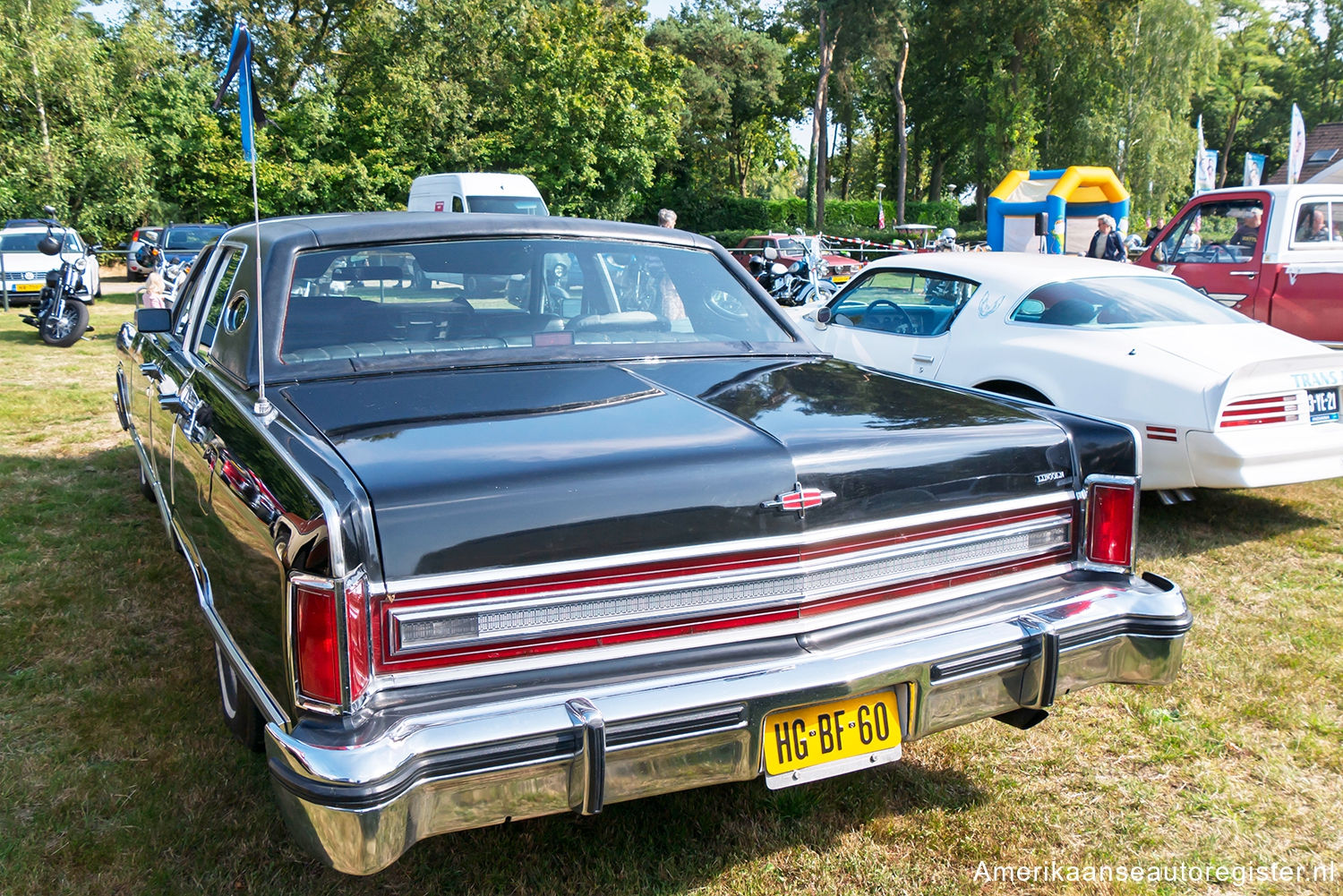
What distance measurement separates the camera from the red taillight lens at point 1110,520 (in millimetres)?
2707

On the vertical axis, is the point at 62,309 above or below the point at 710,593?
above

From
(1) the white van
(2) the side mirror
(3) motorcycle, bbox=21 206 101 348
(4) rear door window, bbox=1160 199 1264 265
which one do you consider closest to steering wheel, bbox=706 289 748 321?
(2) the side mirror

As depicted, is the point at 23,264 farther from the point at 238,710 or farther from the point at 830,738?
the point at 830,738

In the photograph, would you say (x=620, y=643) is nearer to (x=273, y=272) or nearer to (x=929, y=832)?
(x=929, y=832)

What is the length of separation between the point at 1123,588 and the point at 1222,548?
9.95 feet

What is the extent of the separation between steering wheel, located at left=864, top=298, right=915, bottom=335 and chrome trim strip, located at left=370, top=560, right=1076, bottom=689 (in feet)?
12.2

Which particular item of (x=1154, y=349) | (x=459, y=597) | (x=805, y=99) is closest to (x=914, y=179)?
(x=805, y=99)

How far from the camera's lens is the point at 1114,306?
5.55 metres

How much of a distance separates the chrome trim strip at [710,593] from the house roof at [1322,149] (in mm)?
33237

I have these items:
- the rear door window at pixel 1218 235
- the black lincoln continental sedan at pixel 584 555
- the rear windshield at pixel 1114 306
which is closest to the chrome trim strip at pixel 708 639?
the black lincoln continental sedan at pixel 584 555

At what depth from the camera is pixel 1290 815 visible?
2846 millimetres

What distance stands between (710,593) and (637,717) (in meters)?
0.34

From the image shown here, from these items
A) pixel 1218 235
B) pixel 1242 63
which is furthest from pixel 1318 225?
pixel 1242 63

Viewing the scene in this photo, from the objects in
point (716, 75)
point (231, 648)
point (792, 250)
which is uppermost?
point (716, 75)
